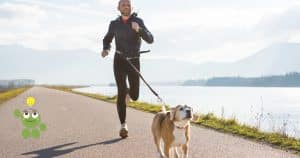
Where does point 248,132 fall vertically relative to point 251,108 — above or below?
below

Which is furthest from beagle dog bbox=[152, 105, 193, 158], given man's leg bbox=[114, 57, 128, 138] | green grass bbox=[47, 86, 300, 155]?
man's leg bbox=[114, 57, 128, 138]

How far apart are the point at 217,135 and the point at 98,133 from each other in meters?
2.53

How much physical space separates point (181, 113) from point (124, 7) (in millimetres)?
3332

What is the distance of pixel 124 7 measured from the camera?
364 inches

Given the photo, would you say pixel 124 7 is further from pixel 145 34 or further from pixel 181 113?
pixel 181 113

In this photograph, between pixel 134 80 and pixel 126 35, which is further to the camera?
pixel 134 80

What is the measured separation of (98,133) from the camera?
11234 millimetres

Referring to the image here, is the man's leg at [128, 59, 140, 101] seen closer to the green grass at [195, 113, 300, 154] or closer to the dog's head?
the green grass at [195, 113, 300, 154]

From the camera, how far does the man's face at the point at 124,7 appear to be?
30.2 ft

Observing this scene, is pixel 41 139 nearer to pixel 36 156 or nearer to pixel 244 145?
pixel 36 156

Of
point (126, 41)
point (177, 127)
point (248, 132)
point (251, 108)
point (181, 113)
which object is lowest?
point (248, 132)

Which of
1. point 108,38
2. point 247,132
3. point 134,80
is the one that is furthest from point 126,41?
point 247,132

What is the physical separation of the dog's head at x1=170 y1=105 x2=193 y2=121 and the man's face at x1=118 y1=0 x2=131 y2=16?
3.13 m

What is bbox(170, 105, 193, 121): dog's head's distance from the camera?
6500 millimetres
